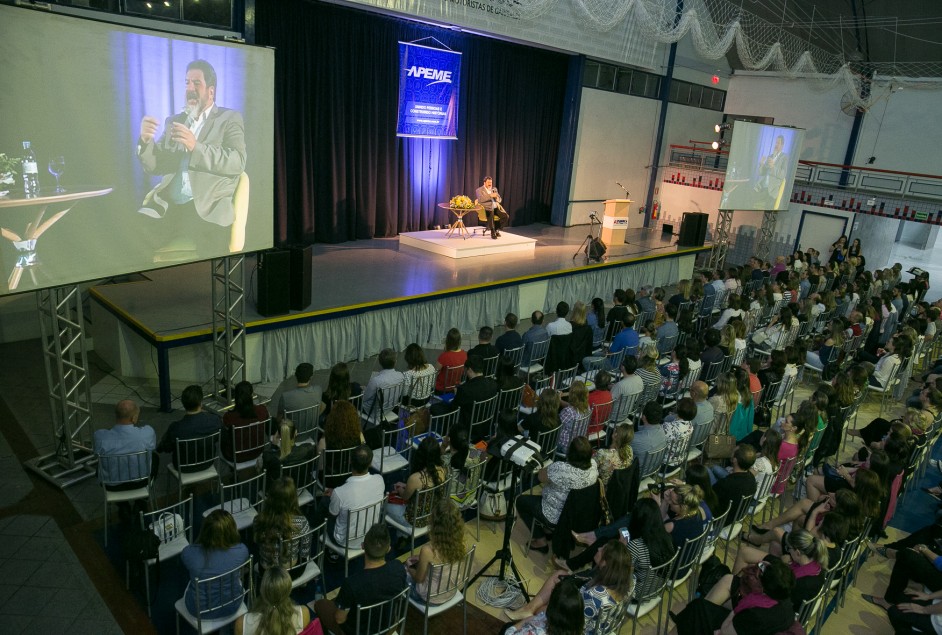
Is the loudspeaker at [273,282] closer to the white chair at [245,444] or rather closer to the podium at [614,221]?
the white chair at [245,444]

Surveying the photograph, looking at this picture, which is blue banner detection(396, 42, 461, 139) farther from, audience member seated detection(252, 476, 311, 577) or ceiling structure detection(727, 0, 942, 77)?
audience member seated detection(252, 476, 311, 577)

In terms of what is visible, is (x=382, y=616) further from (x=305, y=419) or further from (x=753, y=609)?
(x=305, y=419)

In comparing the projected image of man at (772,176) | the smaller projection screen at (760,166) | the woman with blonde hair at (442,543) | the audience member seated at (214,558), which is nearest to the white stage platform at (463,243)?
the smaller projection screen at (760,166)

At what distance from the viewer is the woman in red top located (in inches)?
251

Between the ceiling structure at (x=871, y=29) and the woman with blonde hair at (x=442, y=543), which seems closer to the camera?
the woman with blonde hair at (x=442, y=543)

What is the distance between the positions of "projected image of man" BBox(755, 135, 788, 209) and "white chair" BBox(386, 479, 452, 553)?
11608mm

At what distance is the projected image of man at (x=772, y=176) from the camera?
13422 mm

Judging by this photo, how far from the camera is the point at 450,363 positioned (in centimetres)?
641

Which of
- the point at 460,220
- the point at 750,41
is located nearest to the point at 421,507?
the point at 460,220

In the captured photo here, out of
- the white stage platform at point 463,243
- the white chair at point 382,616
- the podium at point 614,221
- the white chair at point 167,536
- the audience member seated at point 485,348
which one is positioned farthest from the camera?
the podium at point 614,221

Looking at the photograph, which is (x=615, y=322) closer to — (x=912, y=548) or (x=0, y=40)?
(x=912, y=548)

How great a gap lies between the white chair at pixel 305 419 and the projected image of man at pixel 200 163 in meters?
1.79

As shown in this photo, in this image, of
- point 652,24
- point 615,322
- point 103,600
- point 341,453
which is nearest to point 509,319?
point 615,322

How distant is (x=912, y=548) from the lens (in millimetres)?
4570
